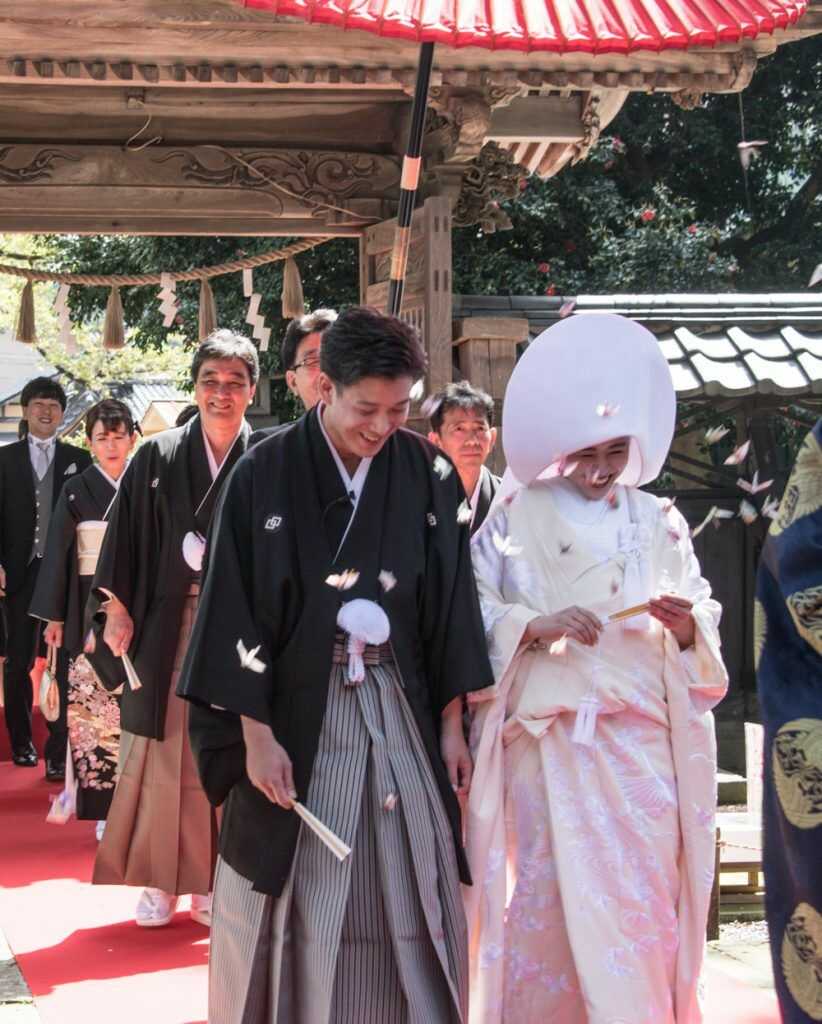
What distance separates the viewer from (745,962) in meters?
5.79

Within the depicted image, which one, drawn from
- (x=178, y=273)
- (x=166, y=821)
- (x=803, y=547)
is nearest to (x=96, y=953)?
(x=166, y=821)

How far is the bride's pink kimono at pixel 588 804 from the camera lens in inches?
153

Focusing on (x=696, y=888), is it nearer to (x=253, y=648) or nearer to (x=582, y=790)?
(x=582, y=790)

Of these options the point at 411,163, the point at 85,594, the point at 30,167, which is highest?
the point at 30,167

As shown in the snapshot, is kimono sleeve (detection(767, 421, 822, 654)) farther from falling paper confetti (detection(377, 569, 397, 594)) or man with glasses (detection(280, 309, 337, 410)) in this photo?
Answer: man with glasses (detection(280, 309, 337, 410))

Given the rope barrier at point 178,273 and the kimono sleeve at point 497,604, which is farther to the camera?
the rope barrier at point 178,273

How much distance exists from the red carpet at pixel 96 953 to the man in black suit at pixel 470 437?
5.94 ft

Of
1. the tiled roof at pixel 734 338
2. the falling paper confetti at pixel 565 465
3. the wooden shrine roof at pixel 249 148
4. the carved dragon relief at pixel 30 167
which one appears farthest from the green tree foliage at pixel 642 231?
the falling paper confetti at pixel 565 465

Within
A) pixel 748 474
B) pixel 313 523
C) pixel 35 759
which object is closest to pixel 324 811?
pixel 313 523

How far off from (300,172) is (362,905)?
5.53 metres

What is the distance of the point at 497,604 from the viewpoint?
4.04 m

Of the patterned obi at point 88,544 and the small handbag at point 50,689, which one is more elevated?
the patterned obi at point 88,544

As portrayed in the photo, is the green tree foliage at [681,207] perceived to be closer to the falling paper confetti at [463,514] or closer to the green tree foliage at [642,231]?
the green tree foliage at [642,231]

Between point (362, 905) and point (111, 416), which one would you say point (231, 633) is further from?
point (111, 416)
